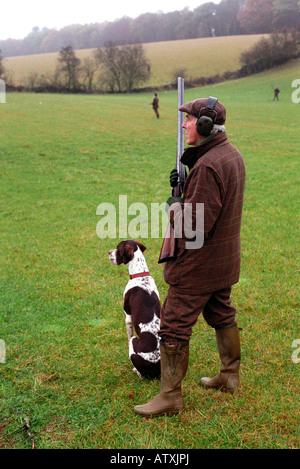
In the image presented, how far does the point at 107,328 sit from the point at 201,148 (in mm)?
3254

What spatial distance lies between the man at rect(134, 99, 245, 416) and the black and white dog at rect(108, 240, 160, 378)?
1.71 ft

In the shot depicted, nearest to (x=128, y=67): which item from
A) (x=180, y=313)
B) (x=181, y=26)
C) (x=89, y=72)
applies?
(x=89, y=72)

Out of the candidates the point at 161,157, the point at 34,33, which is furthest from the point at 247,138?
the point at 34,33

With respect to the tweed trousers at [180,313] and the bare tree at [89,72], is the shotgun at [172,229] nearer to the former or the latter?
the tweed trousers at [180,313]

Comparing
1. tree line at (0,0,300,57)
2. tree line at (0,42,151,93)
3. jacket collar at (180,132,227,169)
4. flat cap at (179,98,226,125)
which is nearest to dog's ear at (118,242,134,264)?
jacket collar at (180,132,227,169)

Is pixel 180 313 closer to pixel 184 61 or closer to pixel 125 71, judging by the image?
pixel 125 71

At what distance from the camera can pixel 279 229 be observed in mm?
10078

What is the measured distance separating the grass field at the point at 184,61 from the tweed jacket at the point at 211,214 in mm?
63989

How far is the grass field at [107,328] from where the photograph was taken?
388 centimetres

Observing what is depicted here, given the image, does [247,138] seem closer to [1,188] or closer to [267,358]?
[1,188]

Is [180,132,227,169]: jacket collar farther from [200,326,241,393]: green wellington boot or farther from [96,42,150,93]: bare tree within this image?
[96,42,150,93]: bare tree

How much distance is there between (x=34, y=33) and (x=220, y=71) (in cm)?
13094

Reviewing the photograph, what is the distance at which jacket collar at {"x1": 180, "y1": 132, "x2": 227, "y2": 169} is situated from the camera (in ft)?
12.1

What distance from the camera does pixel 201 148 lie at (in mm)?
3699
